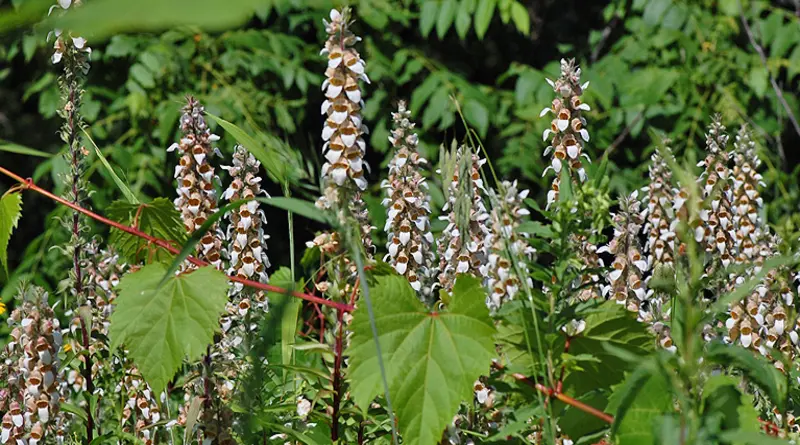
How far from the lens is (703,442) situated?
1111 mm

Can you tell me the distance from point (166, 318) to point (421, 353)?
41 cm

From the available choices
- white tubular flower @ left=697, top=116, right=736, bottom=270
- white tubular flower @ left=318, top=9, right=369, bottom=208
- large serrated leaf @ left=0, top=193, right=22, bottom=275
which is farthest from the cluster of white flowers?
white tubular flower @ left=697, top=116, right=736, bottom=270

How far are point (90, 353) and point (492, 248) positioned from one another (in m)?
0.95

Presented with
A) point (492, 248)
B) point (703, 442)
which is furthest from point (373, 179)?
point (703, 442)

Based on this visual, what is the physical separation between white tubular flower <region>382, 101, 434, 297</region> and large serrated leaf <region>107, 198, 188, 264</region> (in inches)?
15.6

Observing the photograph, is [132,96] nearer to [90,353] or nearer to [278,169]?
[90,353]

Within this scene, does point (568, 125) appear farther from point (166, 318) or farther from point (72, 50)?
point (72, 50)

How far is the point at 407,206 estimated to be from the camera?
1768mm

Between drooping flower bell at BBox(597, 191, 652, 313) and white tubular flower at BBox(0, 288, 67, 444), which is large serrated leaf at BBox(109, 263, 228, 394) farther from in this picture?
drooping flower bell at BBox(597, 191, 652, 313)

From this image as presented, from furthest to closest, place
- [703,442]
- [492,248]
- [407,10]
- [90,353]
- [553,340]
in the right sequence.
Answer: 1. [407,10]
2. [90,353]
3. [492,248]
4. [553,340]
5. [703,442]

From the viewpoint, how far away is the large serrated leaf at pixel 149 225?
5.62 feet

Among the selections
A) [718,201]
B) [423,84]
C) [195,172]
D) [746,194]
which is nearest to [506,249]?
[195,172]

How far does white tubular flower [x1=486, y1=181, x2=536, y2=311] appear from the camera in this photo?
1.40 metres

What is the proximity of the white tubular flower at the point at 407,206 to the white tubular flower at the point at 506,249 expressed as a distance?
19 centimetres
